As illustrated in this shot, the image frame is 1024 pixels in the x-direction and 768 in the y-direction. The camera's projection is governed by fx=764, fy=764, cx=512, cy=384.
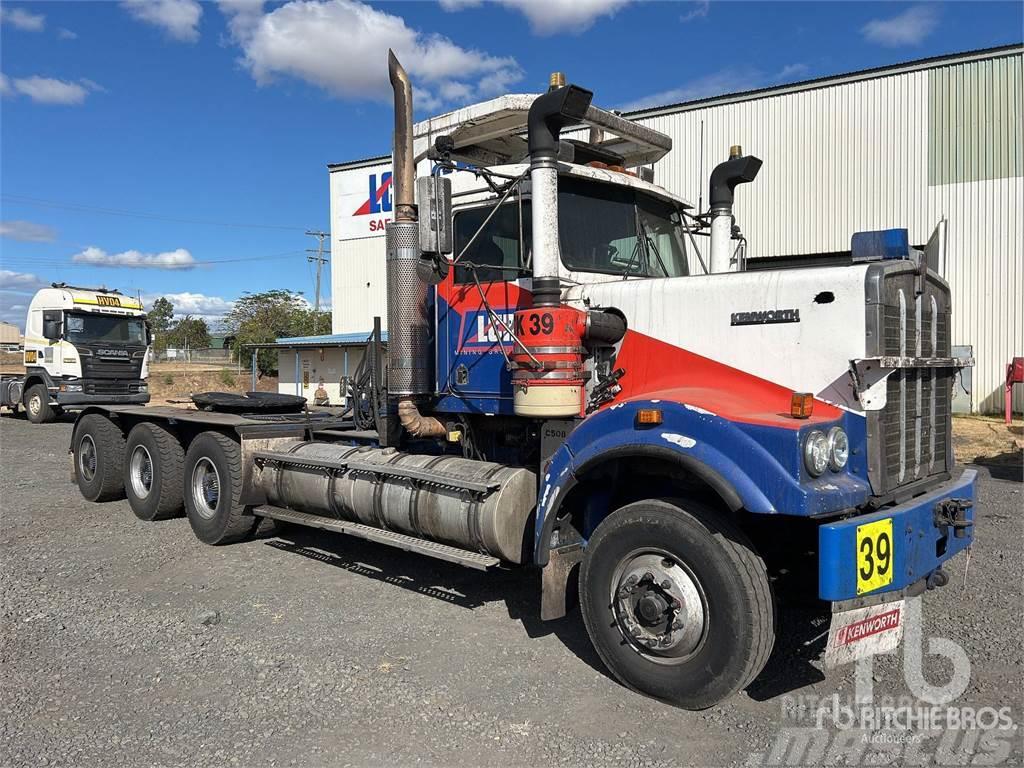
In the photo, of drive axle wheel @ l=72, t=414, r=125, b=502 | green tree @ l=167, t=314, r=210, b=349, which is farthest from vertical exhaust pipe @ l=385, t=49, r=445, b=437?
green tree @ l=167, t=314, r=210, b=349

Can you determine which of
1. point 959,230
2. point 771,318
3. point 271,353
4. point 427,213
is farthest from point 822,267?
point 271,353

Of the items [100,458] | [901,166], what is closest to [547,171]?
[100,458]

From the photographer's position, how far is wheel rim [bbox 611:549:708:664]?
3.70 m

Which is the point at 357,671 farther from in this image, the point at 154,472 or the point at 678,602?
the point at 154,472

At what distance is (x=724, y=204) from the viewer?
6.21 metres

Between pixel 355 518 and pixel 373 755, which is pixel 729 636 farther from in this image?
pixel 355 518

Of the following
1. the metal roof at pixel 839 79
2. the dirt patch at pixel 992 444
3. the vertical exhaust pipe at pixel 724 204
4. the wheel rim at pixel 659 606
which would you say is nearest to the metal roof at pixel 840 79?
the metal roof at pixel 839 79

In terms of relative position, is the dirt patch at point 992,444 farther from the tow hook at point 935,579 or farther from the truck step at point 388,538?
the truck step at point 388,538

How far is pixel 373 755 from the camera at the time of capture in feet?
10.9

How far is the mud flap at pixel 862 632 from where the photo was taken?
3.43m

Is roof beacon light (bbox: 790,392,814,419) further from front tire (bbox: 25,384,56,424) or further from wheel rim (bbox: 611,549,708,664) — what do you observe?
front tire (bbox: 25,384,56,424)

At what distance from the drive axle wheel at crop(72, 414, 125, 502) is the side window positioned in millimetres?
5612

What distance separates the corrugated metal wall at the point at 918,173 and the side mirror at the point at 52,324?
16661 mm

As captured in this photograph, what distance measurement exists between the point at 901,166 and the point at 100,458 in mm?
17184
